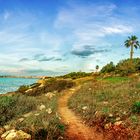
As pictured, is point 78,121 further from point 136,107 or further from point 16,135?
point 16,135

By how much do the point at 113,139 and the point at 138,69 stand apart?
59.2 meters

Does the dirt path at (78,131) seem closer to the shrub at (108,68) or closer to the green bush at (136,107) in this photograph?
the green bush at (136,107)

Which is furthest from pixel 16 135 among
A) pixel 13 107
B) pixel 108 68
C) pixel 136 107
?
pixel 108 68

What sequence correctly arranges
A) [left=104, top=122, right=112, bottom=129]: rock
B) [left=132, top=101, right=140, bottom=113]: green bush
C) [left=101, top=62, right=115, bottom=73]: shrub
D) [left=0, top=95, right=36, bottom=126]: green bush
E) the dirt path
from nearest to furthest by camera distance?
the dirt path, [left=104, top=122, right=112, bottom=129]: rock, [left=132, top=101, right=140, bottom=113]: green bush, [left=0, top=95, right=36, bottom=126]: green bush, [left=101, top=62, right=115, bottom=73]: shrub

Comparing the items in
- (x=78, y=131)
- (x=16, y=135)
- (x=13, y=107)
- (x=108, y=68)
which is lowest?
(x=78, y=131)

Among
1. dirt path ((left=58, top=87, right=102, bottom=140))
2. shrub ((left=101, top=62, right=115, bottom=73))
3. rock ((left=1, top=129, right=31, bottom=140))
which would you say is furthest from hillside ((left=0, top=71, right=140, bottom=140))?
shrub ((left=101, top=62, right=115, bottom=73))

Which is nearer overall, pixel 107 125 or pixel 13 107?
pixel 107 125

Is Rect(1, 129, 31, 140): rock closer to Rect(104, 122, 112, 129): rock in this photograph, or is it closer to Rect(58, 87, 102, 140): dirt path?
Rect(58, 87, 102, 140): dirt path

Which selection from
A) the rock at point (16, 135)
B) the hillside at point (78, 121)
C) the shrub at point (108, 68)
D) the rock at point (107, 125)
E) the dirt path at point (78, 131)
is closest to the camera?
the rock at point (16, 135)

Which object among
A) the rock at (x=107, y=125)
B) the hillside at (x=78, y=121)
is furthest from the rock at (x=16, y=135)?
the rock at (x=107, y=125)

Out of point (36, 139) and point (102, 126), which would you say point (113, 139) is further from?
point (36, 139)

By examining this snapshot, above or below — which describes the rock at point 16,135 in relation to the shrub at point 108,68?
below

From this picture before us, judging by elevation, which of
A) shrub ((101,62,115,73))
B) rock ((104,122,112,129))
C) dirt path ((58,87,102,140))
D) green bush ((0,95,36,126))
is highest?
shrub ((101,62,115,73))

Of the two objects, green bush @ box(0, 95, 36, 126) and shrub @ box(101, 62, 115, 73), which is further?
shrub @ box(101, 62, 115, 73)
